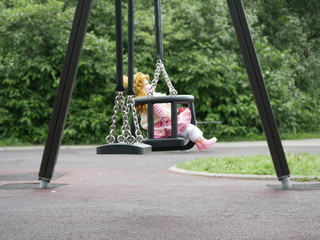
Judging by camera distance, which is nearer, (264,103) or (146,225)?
(146,225)

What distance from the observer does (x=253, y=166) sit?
40.3ft

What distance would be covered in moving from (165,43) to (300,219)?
52.5 ft

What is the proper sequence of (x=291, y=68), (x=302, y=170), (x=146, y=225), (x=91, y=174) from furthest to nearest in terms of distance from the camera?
(x=291, y=68) → (x=91, y=174) → (x=302, y=170) → (x=146, y=225)

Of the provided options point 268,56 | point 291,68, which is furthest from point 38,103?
point 291,68

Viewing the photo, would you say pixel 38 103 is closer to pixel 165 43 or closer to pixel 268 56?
pixel 165 43

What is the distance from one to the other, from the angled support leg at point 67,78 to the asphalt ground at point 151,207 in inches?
27.2

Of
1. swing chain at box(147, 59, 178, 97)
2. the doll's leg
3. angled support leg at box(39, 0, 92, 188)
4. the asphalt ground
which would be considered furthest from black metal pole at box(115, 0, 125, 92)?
angled support leg at box(39, 0, 92, 188)

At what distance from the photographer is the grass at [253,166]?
38.2 ft

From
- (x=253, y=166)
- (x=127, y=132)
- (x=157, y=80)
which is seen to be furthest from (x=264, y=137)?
(x=127, y=132)

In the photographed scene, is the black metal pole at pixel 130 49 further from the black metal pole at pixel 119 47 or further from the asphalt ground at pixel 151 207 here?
the asphalt ground at pixel 151 207

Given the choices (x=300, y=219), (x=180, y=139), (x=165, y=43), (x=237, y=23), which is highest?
(x=165, y=43)

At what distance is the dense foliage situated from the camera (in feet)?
72.6

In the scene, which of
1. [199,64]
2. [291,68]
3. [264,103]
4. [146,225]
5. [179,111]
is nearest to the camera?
[146,225]

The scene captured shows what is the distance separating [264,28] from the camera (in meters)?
27.2
